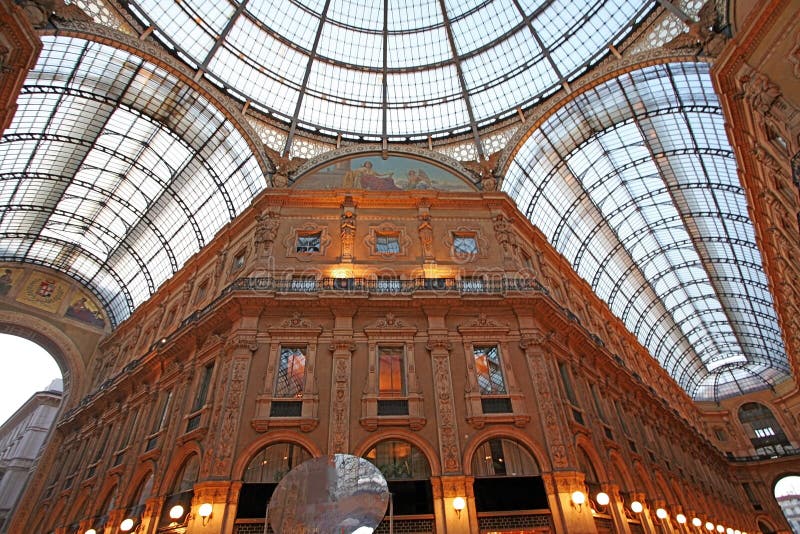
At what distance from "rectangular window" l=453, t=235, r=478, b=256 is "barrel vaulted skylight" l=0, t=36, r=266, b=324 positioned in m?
16.1

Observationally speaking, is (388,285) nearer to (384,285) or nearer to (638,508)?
(384,285)

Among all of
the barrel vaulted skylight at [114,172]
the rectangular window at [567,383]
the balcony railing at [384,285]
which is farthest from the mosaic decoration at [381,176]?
the rectangular window at [567,383]

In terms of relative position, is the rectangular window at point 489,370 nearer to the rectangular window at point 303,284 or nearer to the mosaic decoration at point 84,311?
the rectangular window at point 303,284

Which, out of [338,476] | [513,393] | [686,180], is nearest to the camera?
[338,476]

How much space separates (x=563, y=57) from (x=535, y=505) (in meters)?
29.9

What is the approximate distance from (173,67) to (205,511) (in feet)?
86.5

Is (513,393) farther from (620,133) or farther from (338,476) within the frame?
(620,133)

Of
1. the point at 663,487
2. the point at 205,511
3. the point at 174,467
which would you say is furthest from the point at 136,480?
the point at 663,487

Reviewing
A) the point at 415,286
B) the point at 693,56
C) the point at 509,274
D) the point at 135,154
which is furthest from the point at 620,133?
the point at 135,154

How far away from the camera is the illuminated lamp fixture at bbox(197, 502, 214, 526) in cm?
1678

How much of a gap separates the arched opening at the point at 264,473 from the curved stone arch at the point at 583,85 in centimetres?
2126

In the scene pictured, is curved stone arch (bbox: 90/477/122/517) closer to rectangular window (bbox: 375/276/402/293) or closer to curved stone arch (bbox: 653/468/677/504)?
rectangular window (bbox: 375/276/402/293)

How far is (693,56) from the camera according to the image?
992 inches

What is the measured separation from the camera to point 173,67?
2955cm
